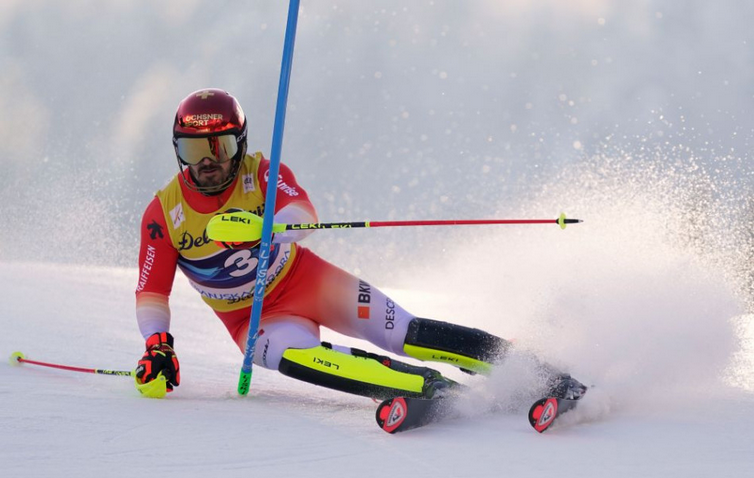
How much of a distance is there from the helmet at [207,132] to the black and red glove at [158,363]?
857 millimetres

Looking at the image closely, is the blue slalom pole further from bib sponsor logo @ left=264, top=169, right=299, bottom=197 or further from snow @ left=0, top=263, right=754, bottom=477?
snow @ left=0, top=263, right=754, bottom=477

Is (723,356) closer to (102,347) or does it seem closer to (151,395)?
(151,395)

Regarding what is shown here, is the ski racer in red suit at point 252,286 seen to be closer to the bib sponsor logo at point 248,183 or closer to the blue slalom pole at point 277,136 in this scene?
the bib sponsor logo at point 248,183

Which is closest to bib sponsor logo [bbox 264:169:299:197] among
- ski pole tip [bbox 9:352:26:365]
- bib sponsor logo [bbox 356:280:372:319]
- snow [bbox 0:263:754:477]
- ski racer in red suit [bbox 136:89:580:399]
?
ski racer in red suit [bbox 136:89:580:399]

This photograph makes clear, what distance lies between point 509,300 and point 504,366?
296 cm

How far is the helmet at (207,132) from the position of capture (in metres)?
4.41

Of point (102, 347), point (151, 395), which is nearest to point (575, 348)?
point (151, 395)

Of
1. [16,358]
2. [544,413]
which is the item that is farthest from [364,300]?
[16,358]

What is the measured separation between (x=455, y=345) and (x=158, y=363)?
62.7 inches

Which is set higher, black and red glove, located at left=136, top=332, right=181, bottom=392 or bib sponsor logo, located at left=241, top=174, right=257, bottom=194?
bib sponsor logo, located at left=241, top=174, right=257, bottom=194

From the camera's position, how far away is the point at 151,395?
4.27 m

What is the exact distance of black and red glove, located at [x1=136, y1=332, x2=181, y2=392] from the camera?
13.9 feet

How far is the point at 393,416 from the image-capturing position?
3.48 m

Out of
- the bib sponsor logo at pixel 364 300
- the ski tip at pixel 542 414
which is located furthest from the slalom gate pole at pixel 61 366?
the ski tip at pixel 542 414
